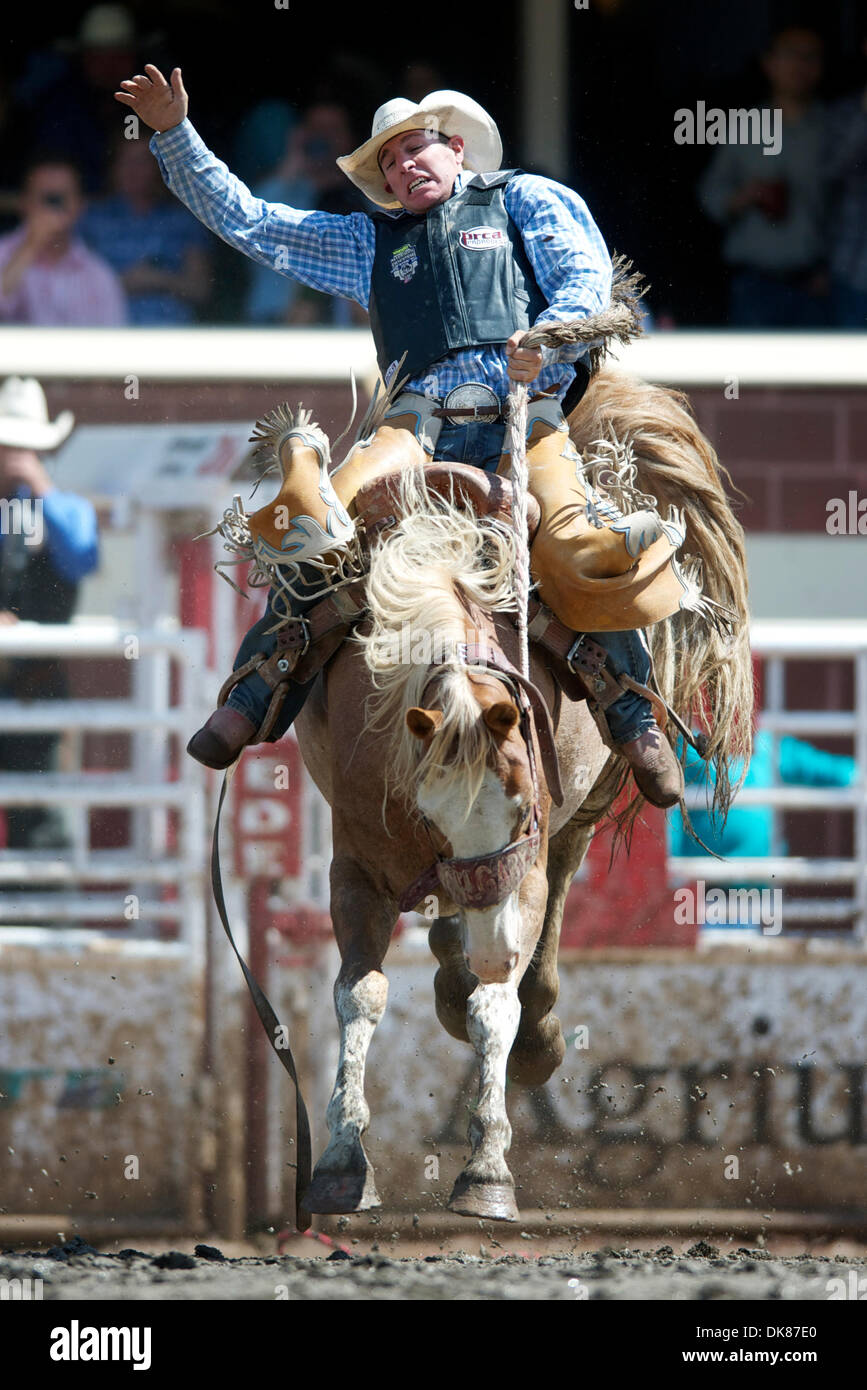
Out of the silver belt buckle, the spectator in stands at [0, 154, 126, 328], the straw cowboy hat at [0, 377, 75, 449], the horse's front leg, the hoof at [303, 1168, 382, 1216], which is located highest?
the spectator in stands at [0, 154, 126, 328]

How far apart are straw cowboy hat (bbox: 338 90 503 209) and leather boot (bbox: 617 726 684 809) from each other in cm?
114

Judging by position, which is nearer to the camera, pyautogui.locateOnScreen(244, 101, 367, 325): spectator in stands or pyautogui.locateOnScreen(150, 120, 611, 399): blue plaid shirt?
pyautogui.locateOnScreen(150, 120, 611, 399): blue plaid shirt

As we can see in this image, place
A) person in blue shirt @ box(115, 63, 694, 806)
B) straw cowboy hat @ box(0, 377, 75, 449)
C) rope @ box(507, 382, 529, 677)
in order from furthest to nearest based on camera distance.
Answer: straw cowboy hat @ box(0, 377, 75, 449) → person in blue shirt @ box(115, 63, 694, 806) → rope @ box(507, 382, 529, 677)

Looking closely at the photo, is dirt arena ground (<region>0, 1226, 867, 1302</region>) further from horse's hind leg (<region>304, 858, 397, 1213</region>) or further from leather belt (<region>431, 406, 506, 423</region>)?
leather belt (<region>431, 406, 506, 423</region>)

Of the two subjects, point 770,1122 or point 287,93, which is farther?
point 287,93

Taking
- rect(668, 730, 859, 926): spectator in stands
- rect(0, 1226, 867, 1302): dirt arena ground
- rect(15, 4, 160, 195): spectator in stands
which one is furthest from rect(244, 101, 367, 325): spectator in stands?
rect(0, 1226, 867, 1302): dirt arena ground

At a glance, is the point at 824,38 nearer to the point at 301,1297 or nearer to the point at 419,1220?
the point at 419,1220

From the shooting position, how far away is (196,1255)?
12.3ft

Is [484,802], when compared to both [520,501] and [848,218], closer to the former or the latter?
[520,501]

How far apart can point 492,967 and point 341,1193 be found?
42 centimetres

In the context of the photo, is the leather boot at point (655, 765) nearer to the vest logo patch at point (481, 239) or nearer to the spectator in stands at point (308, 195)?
the vest logo patch at point (481, 239)

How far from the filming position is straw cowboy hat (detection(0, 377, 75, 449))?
20.2ft

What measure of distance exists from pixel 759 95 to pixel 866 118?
482 millimetres
